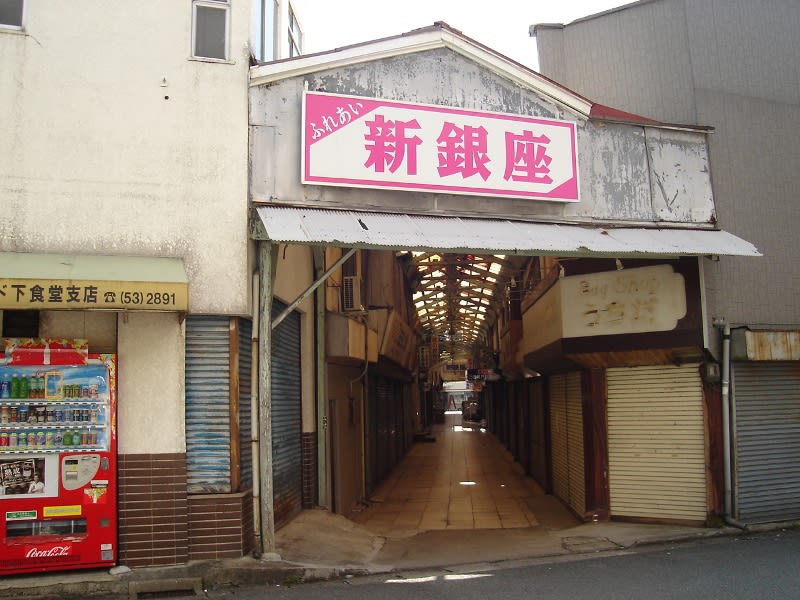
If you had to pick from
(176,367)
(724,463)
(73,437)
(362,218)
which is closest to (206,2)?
(362,218)

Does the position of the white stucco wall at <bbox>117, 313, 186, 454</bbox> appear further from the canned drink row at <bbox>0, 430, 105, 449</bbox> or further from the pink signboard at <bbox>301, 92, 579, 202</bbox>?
the pink signboard at <bbox>301, 92, 579, 202</bbox>

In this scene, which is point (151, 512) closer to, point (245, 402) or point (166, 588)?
point (166, 588)

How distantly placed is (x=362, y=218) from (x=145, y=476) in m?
4.10

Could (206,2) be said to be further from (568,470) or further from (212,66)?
(568,470)

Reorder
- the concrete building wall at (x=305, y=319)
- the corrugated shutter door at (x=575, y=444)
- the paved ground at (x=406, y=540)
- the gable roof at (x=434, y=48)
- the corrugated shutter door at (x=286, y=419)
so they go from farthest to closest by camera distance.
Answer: the corrugated shutter door at (x=575, y=444), the concrete building wall at (x=305, y=319), the corrugated shutter door at (x=286, y=419), the gable roof at (x=434, y=48), the paved ground at (x=406, y=540)

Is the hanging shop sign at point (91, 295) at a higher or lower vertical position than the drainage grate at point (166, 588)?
higher

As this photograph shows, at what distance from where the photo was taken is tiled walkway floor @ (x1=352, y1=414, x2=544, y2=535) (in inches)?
532

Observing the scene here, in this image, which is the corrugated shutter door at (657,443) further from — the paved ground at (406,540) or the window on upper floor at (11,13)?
the window on upper floor at (11,13)

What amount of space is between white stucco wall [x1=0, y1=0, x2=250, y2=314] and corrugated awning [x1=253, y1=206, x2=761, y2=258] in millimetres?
743

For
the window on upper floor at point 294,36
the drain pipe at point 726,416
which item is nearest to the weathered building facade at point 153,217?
the window on upper floor at point 294,36

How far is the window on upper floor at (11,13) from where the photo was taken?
8.56 m

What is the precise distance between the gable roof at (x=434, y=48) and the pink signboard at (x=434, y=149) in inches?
17.2

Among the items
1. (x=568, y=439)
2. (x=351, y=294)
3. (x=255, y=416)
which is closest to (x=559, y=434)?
(x=568, y=439)

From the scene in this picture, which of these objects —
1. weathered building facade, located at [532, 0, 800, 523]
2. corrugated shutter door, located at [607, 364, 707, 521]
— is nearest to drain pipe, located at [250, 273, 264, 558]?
corrugated shutter door, located at [607, 364, 707, 521]
